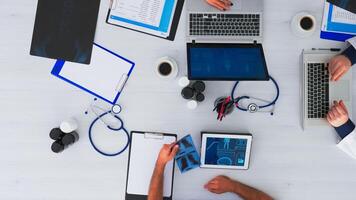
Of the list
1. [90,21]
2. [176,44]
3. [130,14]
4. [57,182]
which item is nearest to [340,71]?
[176,44]

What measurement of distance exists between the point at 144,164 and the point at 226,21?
0.68m

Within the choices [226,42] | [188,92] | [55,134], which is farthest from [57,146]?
[226,42]

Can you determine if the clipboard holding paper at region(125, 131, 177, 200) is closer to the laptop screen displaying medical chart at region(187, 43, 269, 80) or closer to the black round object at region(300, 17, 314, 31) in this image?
the laptop screen displaying medical chart at region(187, 43, 269, 80)

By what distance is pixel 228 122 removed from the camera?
1771 millimetres

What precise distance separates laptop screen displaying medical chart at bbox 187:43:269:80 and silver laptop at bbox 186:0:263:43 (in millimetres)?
37

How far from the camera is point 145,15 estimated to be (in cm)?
176

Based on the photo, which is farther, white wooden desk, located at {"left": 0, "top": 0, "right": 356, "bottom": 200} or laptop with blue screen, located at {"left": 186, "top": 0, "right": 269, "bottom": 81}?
white wooden desk, located at {"left": 0, "top": 0, "right": 356, "bottom": 200}

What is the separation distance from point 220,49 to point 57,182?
875 millimetres

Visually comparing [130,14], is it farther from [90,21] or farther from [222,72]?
[222,72]

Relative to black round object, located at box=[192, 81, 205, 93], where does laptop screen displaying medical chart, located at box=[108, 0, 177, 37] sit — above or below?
above

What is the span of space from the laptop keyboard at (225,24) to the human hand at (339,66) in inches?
13.2

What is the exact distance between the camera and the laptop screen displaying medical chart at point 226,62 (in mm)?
1646

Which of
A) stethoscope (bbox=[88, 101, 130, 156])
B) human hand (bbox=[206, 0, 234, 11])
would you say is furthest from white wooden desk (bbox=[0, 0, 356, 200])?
human hand (bbox=[206, 0, 234, 11])

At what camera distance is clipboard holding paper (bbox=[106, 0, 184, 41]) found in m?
1.75
